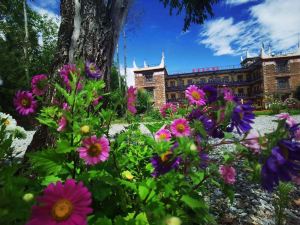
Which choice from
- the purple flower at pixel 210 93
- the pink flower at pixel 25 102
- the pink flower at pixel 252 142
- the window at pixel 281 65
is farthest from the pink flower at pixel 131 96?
the window at pixel 281 65

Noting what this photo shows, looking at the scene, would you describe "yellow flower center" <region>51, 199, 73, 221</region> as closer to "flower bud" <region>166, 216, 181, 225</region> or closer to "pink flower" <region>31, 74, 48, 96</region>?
"flower bud" <region>166, 216, 181, 225</region>

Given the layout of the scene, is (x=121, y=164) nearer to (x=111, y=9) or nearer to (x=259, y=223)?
(x=259, y=223)

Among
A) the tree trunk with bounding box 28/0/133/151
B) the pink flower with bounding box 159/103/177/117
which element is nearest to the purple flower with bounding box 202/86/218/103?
the pink flower with bounding box 159/103/177/117

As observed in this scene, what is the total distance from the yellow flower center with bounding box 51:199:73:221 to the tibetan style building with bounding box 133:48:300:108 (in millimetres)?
27688

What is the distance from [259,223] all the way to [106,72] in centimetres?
158

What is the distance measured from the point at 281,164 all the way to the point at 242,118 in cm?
27

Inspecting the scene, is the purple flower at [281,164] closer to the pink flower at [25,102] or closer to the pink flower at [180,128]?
the pink flower at [180,128]

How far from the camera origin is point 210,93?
1099mm

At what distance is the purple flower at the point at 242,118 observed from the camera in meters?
0.88

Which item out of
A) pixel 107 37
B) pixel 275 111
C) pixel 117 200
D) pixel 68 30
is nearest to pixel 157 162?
pixel 117 200

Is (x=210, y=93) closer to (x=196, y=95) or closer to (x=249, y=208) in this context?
(x=196, y=95)

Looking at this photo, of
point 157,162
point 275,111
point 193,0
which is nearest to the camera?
point 157,162

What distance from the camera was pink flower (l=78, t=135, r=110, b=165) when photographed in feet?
3.01

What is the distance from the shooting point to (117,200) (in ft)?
3.90
